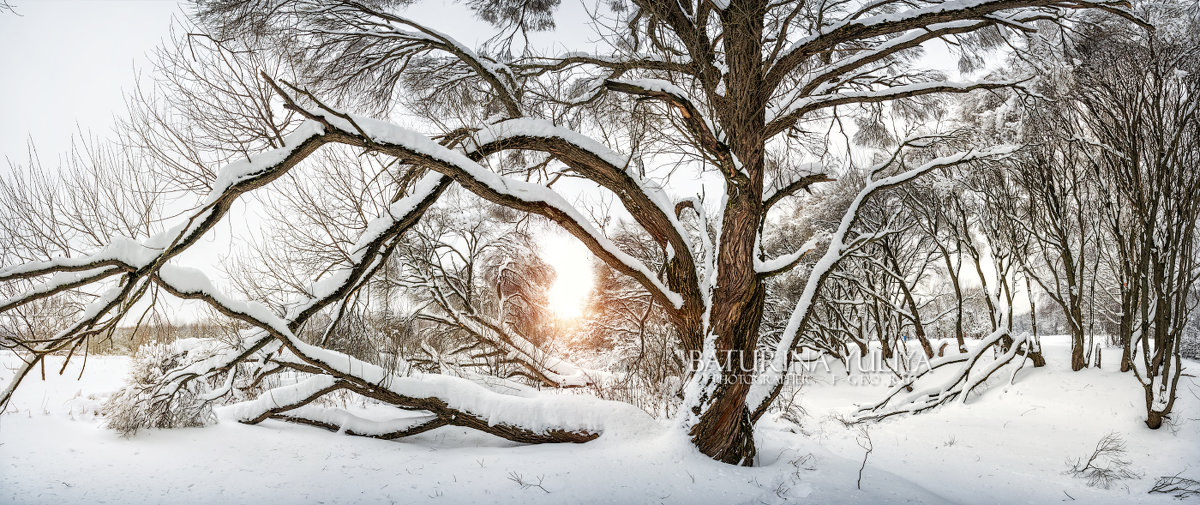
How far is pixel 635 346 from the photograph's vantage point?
1254 centimetres

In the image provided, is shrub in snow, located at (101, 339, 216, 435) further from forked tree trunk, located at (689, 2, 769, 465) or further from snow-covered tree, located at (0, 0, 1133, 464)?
forked tree trunk, located at (689, 2, 769, 465)

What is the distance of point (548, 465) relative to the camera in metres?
3.82

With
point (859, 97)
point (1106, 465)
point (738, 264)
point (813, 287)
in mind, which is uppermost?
point (859, 97)

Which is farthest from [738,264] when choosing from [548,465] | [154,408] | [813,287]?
[154,408]

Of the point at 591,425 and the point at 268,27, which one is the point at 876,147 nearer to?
the point at 591,425

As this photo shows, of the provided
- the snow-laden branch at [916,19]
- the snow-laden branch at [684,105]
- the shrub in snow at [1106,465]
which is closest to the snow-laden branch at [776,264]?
the snow-laden branch at [684,105]

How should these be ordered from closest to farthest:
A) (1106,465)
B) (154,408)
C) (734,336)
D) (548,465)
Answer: (548,465) → (734,336) → (154,408) → (1106,465)

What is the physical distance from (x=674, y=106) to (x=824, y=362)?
45.2 feet

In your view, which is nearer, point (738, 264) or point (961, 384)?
point (738, 264)

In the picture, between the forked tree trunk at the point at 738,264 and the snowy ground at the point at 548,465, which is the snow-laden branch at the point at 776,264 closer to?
the forked tree trunk at the point at 738,264

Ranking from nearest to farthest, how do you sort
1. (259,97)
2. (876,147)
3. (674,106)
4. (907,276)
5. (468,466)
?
(259,97) → (468,466) → (674,106) → (876,147) → (907,276)

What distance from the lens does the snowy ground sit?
3.40 m

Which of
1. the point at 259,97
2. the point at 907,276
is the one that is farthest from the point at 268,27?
the point at 907,276

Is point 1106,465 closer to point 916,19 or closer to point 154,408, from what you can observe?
point 916,19
